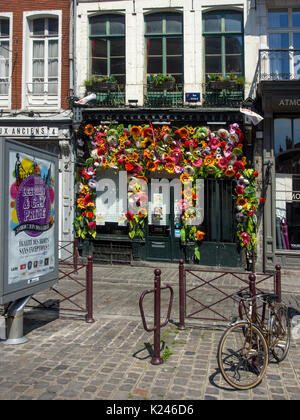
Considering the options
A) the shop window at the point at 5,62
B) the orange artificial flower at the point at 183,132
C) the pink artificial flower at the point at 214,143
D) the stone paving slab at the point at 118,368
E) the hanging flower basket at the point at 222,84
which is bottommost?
the stone paving slab at the point at 118,368

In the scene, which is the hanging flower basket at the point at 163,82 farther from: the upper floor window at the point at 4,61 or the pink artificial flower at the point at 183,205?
the upper floor window at the point at 4,61

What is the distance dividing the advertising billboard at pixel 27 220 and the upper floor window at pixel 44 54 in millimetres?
8277

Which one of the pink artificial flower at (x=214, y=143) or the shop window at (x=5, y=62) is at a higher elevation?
the shop window at (x=5, y=62)

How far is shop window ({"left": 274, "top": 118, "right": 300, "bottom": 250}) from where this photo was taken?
12336 millimetres

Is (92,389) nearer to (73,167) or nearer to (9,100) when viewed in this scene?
(73,167)

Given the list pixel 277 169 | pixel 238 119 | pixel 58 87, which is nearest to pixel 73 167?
pixel 58 87

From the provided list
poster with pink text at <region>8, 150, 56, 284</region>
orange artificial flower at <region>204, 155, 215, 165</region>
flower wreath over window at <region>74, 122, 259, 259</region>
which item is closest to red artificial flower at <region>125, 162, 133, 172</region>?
flower wreath over window at <region>74, 122, 259, 259</region>

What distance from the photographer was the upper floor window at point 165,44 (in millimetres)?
13164

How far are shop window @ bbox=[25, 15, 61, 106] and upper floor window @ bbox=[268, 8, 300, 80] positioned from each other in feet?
23.6

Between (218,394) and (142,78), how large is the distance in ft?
36.2

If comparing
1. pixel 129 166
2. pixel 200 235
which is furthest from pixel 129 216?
pixel 200 235

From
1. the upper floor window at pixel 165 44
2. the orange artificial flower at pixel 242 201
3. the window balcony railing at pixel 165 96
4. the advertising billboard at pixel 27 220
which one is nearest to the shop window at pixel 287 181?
the orange artificial flower at pixel 242 201

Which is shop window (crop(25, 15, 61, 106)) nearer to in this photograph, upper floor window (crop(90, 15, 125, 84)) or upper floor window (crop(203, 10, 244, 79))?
upper floor window (crop(90, 15, 125, 84))

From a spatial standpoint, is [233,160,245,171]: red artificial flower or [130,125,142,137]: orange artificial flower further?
[130,125,142,137]: orange artificial flower
